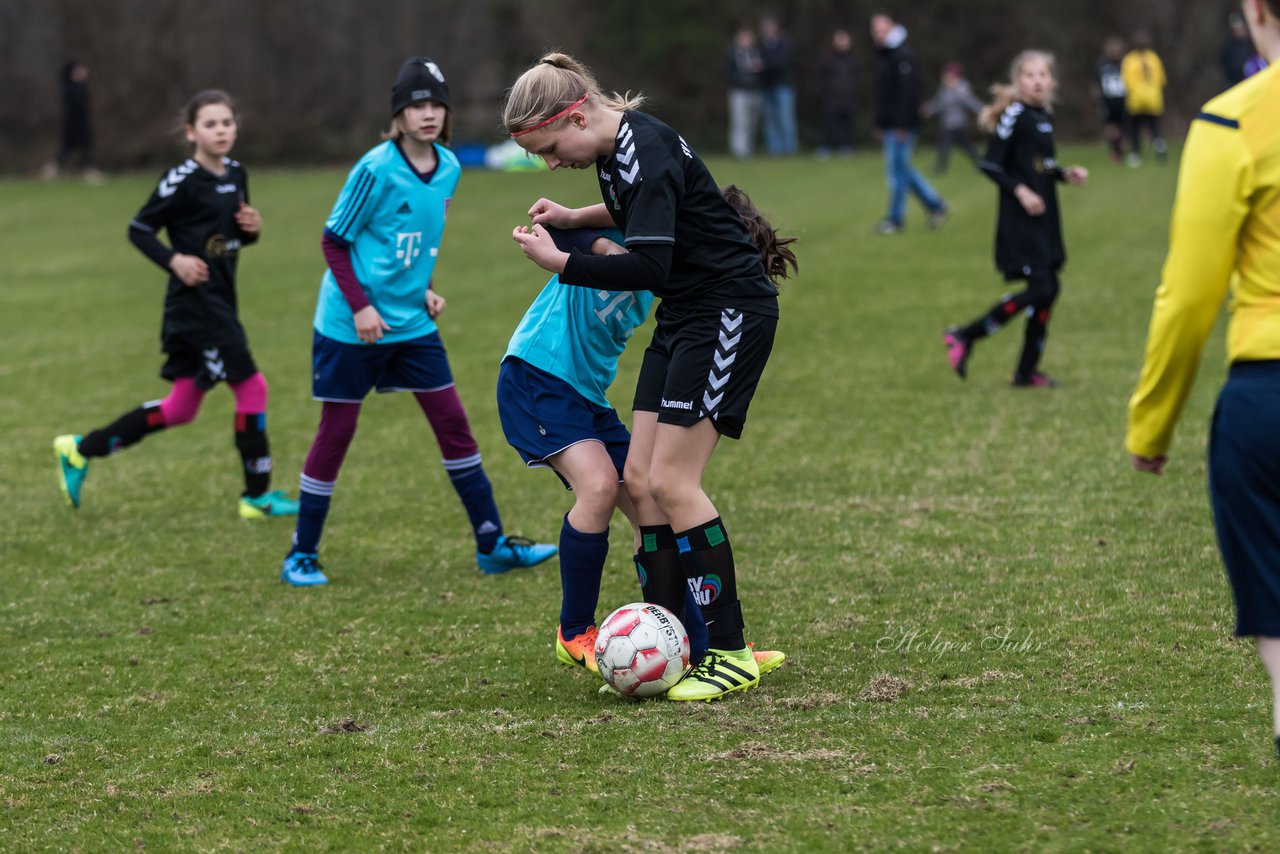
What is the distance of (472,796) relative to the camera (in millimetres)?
3717

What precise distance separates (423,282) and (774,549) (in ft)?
5.90

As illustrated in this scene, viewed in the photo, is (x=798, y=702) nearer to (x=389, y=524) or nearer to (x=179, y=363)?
(x=389, y=524)

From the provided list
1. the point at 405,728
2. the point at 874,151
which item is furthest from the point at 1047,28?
the point at 405,728

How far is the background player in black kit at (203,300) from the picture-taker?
676cm

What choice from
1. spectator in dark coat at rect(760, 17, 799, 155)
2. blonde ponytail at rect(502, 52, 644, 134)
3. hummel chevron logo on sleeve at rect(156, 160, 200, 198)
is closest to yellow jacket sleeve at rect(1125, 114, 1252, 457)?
blonde ponytail at rect(502, 52, 644, 134)

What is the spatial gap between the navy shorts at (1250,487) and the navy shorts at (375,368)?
3560mm

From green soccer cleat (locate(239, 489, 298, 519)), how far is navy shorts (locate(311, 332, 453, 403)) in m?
1.35

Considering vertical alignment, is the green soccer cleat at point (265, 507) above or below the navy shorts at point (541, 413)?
below

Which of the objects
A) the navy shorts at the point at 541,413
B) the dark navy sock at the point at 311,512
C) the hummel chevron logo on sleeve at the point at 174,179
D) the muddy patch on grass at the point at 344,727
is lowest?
the dark navy sock at the point at 311,512

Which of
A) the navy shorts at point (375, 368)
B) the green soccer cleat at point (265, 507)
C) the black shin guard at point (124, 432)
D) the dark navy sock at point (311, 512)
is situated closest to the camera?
the navy shorts at point (375, 368)

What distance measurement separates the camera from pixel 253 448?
23.2 ft

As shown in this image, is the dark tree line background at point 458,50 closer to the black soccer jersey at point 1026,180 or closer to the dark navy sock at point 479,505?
the black soccer jersey at point 1026,180

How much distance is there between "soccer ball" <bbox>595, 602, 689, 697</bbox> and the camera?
4.39 m

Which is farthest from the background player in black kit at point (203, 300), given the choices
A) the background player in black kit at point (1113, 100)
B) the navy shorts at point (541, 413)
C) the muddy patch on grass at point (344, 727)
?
the background player in black kit at point (1113, 100)
